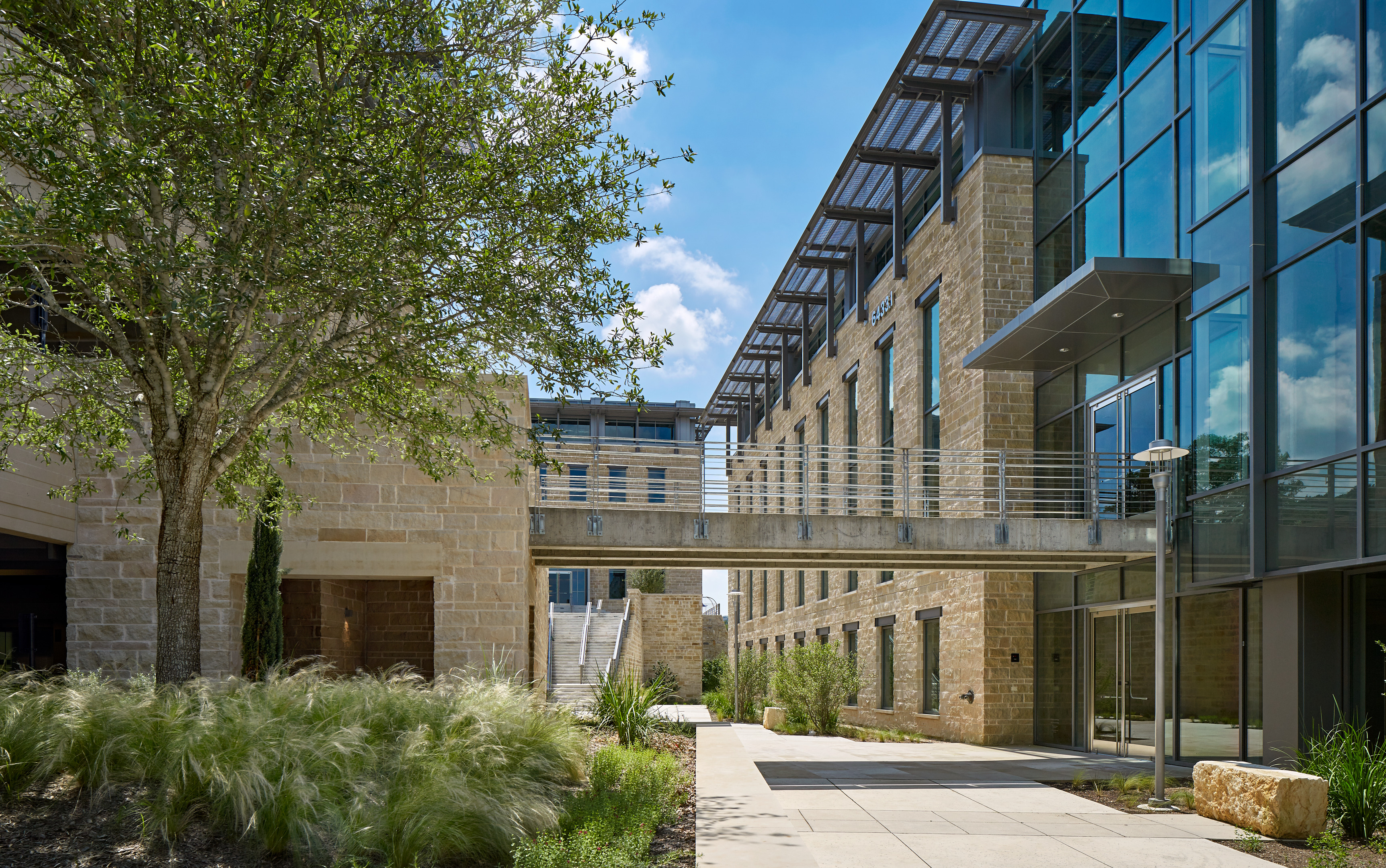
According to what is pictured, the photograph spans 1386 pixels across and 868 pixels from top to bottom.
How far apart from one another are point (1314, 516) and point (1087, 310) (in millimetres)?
4608

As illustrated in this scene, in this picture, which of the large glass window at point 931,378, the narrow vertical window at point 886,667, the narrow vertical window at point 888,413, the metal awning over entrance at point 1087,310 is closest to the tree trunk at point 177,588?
the metal awning over entrance at point 1087,310

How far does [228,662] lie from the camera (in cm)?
1312

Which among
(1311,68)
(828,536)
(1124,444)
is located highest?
(1311,68)

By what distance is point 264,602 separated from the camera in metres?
12.2

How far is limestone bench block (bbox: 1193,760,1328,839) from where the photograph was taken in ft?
26.1

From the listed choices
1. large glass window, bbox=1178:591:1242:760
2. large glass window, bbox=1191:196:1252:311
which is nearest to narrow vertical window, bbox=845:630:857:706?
large glass window, bbox=1178:591:1242:760

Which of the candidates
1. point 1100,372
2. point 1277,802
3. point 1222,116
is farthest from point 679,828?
point 1100,372

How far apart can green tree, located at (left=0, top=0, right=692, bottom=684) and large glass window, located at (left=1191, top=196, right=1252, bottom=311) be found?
Result: 20.9 feet

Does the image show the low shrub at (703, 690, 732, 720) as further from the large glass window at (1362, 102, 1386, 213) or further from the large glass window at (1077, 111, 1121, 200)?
the large glass window at (1362, 102, 1386, 213)

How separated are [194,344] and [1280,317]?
35.4 ft

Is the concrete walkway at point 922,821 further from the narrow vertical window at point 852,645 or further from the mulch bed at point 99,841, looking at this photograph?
the narrow vertical window at point 852,645

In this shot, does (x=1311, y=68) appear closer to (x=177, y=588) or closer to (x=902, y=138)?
(x=902, y=138)

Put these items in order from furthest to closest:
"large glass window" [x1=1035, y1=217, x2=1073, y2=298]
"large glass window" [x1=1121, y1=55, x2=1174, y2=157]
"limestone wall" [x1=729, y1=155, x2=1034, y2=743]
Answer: "limestone wall" [x1=729, y1=155, x2=1034, y2=743]
"large glass window" [x1=1035, y1=217, x2=1073, y2=298]
"large glass window" [x1=1121, y1=55, x2=1174, y2=157]

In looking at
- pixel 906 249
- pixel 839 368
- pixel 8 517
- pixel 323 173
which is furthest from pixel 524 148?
pixel 839 368
